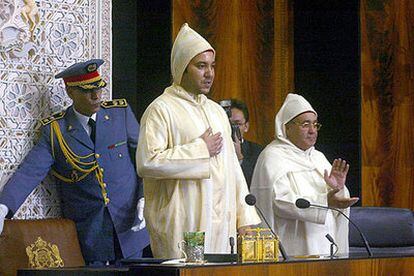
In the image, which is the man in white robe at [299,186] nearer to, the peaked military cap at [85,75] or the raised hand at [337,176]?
the raised hand at [337,176]

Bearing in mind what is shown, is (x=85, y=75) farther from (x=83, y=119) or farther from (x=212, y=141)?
(x=212, y=141)

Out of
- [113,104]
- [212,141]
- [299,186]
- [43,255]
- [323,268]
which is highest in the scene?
[113,104]

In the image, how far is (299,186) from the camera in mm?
7691

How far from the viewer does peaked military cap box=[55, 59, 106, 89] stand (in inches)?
298

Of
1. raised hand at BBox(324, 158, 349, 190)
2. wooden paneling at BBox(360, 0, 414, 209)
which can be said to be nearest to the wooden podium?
raised hand at BBox(324, 158, 349, 190)

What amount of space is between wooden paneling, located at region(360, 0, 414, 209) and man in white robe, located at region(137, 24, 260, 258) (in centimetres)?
306

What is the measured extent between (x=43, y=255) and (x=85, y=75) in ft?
3.39

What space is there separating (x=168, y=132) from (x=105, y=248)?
1.08 meters

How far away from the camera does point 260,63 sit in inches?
400

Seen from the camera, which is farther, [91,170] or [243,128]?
[243,128]

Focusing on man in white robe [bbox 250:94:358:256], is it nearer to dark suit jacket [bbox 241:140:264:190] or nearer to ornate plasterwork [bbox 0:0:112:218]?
dark suit jacket [bbox 241:140:264:190]

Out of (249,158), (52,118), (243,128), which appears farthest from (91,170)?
(249,158)

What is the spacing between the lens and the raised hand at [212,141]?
6.73 meters

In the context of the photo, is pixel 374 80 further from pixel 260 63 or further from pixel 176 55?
pixel 176 55
